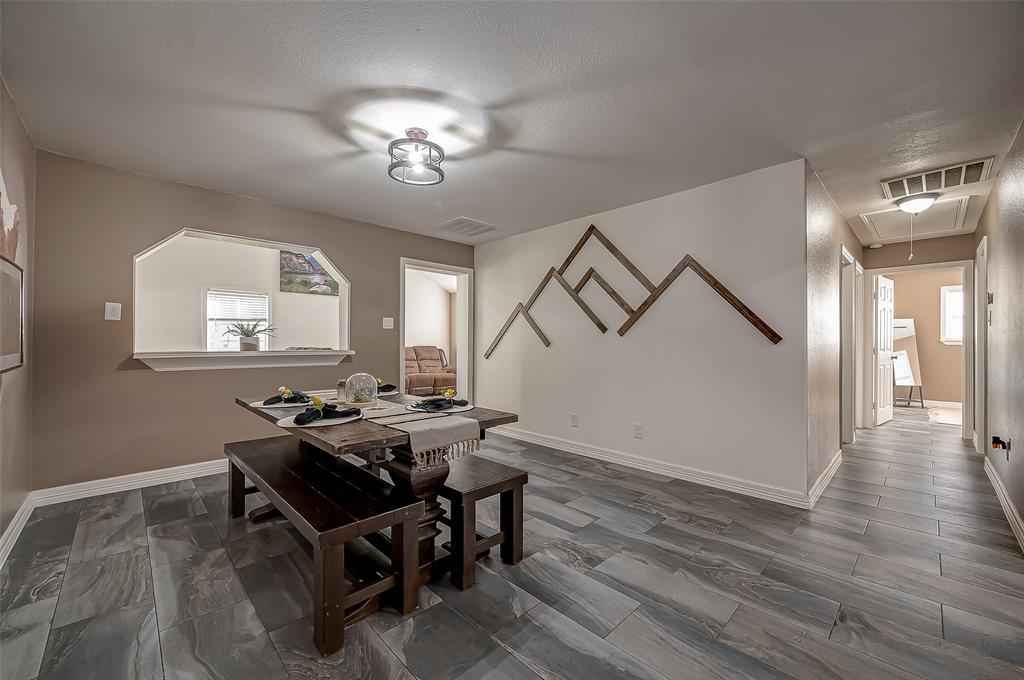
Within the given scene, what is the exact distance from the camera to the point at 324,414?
193 centimetres

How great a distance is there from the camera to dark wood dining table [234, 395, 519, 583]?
1.59 meters

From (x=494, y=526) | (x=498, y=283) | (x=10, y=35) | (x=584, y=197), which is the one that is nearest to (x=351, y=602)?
(x=494, y=526)

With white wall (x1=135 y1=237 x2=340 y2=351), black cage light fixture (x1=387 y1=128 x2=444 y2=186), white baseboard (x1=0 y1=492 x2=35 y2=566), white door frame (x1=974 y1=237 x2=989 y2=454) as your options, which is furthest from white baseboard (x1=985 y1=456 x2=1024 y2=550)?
white wall (x1=135 y1=237 x2=340 y2=351)

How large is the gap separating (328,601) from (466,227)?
12.0 ft

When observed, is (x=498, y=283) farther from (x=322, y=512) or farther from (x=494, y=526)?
(x=322, y=512)

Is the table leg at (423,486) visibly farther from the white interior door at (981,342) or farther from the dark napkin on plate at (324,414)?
the white interior door at (981,342)

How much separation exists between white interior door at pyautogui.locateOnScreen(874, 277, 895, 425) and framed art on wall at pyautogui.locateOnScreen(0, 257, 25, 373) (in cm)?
757

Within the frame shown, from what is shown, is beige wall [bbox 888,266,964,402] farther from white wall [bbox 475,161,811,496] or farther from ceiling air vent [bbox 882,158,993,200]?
white wall [bbox 475,161,811,496]

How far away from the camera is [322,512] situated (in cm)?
160

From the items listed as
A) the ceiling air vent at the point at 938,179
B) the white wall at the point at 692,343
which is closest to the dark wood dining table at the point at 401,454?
the white wall at the point at 692,343

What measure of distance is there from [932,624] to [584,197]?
317 centimetres

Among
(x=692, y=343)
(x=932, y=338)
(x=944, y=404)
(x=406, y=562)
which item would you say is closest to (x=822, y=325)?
(x=692, y=343)

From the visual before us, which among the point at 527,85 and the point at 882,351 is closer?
the point at 527,85

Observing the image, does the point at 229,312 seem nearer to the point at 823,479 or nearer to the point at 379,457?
the point at 379,457
